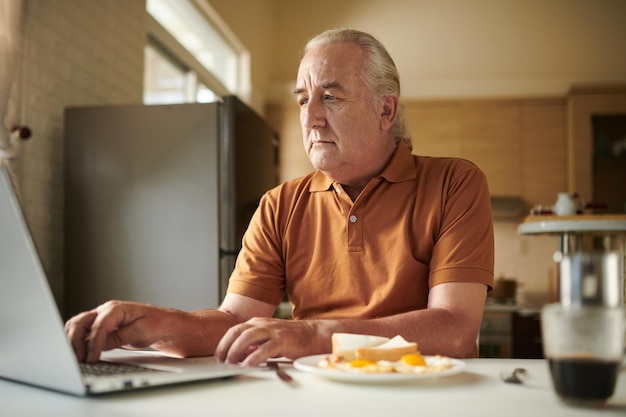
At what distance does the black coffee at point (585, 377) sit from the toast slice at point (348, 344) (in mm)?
292

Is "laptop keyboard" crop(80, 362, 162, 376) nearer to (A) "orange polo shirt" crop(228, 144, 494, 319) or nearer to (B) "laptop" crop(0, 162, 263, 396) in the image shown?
(B) "laptop" crop(0, 162, 263, 396)

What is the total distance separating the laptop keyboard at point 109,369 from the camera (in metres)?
0.90

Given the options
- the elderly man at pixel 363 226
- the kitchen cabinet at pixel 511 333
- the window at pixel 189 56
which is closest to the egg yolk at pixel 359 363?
the elderly man at pixel 363 226

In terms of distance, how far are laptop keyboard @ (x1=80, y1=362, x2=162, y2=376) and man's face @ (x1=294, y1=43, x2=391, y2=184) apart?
2.57ft

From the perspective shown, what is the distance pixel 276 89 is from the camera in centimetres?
631

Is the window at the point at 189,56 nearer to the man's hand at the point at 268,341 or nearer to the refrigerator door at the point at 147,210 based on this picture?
the refrigerator door at the point at 147,210

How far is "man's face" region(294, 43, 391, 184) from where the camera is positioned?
169 cm

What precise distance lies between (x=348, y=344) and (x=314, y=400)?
0.20 metres

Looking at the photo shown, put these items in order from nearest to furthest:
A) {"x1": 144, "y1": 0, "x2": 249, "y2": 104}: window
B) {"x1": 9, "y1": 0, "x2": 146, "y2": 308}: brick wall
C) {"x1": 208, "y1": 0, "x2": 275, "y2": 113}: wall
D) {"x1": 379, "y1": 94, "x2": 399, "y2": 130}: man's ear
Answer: {"x1": 379, "y1": 94, "x2": 399, "y2": 130}: man's ear, {"x1": 9, "y1": 0, "x2": 146, "y2": 308}: brick wall, {"x1": 144, "y1": 0, "x2": 249, "y2": 104}: window, {"x1": 208, "y1": 0, "x2": 275, "y2": 113}: wall

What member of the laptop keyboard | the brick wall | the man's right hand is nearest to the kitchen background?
the brick wall

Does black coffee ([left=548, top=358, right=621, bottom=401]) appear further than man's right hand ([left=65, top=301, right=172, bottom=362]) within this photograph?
No

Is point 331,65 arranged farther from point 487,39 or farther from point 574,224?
point 487,39

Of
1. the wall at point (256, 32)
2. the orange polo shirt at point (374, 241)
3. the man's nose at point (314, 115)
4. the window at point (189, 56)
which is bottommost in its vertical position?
the orange polo shirt at point (374, 241)

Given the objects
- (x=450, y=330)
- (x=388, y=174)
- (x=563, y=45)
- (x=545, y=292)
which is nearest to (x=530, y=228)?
(x=388, y=174)
